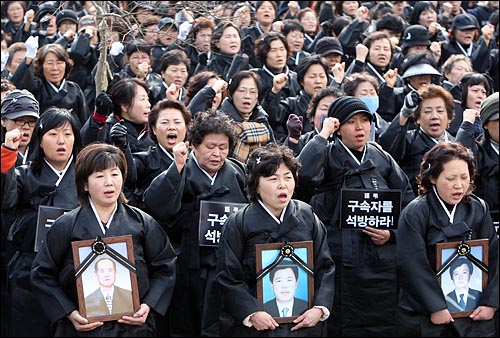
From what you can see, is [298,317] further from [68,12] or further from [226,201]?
[68,12]

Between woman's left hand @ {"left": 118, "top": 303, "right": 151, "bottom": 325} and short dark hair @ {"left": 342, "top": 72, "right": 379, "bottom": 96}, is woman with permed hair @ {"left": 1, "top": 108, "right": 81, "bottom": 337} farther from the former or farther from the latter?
short dark hair @ {"left": 342, "top": 72, "right": 379, "bottom": 96}

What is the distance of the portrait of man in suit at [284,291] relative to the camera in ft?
16.5

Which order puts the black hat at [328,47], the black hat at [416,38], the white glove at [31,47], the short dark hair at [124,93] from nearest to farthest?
the short dark hair at [124,93], the white glove at [31,47], the black hat at [328,47], the black hat at [416,38]

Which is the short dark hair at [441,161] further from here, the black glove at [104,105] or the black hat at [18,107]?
the black hat at [18,107]

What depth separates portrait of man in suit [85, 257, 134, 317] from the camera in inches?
192

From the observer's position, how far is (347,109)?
623 cm

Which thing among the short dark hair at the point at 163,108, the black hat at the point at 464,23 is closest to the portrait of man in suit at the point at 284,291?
the short dark hair at the point at 163,108

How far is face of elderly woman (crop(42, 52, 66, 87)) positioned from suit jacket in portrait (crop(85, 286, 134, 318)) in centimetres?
523

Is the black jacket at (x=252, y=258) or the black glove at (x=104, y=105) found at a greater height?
the black glove at (x=104, y=105)

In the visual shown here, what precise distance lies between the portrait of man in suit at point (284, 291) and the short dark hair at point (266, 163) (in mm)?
573

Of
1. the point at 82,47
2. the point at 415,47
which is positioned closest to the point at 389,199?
the point at 415,47

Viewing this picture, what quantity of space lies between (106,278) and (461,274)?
241 cm

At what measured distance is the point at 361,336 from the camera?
20.5ft

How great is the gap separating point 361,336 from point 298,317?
1397 millimetres
